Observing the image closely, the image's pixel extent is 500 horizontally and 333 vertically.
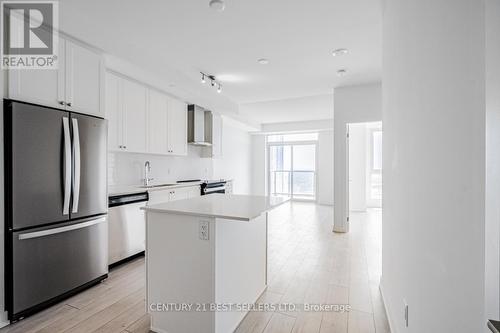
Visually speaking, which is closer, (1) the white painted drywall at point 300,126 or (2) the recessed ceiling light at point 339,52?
(2) the recessed ceiling light at point 339,52

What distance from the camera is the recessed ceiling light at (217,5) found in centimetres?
224

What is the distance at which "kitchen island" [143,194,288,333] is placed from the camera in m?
1.67

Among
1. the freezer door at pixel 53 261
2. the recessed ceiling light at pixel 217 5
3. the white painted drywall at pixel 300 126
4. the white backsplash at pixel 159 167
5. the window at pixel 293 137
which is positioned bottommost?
the freezer door at pixel 53 261

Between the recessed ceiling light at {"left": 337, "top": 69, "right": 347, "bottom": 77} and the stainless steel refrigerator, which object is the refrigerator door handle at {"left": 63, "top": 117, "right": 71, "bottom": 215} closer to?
the stainless steel refrigerator

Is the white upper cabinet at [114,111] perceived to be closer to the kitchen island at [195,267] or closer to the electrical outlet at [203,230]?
the kitchen island at [195,267]

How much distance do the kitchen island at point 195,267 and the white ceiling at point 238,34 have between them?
186 cm

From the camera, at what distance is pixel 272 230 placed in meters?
4.82

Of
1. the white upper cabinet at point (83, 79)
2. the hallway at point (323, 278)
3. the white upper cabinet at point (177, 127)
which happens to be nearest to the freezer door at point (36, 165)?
the white upper cabinet at point (83, 79)

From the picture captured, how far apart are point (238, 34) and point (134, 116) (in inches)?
73.8

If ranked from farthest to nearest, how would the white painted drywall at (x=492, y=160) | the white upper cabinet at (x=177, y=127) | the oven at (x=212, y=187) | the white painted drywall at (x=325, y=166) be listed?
1. the white painted drywall at (x=325, y=166)
2. the oven at (x=212, y=187)
3. the white upper cabinet at (x=177, y=127)
4. the white painted drywall at (x=492, y=160)

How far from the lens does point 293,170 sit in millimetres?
9125

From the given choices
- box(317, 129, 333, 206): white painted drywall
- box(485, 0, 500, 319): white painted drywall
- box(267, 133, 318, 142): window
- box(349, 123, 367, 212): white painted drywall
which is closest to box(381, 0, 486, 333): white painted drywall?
box(485, 0, 500, 319): white painted drywall

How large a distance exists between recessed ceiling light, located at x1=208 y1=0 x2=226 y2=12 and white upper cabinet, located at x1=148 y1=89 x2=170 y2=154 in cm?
201

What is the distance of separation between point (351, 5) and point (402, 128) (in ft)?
4.73
